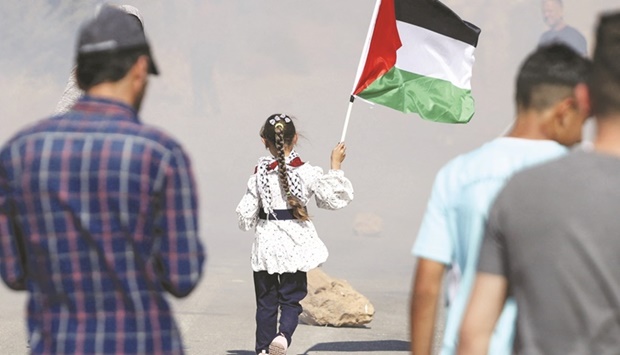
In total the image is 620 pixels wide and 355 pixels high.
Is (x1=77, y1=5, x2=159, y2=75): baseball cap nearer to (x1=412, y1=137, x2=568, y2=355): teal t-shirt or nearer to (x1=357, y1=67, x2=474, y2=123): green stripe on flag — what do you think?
(x1=412, y1=137, x2=568, y2=355): teal t-shirt

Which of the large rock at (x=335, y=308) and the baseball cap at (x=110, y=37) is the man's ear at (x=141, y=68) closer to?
the baseball cap at (x=110, y=37)

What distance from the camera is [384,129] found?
2742 centimetres

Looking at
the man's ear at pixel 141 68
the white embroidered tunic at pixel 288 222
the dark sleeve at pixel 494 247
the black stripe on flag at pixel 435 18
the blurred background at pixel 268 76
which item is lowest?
the blurred background at pixel 268 76

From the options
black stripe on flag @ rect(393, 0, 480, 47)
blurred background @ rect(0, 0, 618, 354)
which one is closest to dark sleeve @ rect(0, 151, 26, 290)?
black stripe on flag @ rect(393, 0, 480, 47)

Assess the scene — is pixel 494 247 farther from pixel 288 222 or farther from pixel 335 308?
Answer: pixel 335 308

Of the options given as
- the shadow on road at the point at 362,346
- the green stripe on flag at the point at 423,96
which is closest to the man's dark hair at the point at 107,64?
the green stripe on flag at the point at 423,96

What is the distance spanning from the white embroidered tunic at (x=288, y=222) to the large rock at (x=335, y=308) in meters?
1.96

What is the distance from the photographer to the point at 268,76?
95.3 ft

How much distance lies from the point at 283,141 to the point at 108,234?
→ 4.67 meters

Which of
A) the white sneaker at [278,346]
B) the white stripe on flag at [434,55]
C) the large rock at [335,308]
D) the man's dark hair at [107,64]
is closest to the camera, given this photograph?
the man's dark hair at [107,64]

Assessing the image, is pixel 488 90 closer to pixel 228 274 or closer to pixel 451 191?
pixel 228 274

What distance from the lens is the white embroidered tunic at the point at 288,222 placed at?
786 centimetres

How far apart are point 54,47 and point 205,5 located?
3.37 meters

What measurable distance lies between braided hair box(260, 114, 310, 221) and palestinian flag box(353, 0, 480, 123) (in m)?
Result: 0.75
